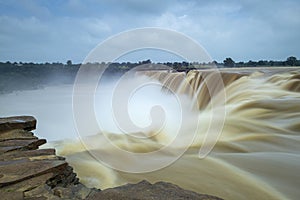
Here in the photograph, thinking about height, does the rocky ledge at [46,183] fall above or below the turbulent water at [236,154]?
above

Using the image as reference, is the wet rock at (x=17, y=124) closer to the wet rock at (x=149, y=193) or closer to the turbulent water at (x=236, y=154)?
the turbulent water at (x=236, y=154)

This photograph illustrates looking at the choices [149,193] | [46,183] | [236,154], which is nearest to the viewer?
[149,193]

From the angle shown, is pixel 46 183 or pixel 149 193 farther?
pixel 46 183

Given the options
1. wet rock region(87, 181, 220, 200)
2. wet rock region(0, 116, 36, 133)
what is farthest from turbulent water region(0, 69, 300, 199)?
wet rock region(87, 181, 220, 200)

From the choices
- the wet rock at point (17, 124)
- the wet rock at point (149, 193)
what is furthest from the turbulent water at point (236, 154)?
the wet rock at point (149, 193)

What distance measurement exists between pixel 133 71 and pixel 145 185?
28.1 metres

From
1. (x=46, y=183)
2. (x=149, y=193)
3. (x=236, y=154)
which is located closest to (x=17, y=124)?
(x=46, y=183)

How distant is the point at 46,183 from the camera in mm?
1452

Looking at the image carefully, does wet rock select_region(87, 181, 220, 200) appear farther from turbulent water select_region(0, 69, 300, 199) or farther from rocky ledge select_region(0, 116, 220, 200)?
turbulent water select_region(0, 69, 300, 199)

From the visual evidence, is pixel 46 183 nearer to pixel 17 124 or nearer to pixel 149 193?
pixel 149 193

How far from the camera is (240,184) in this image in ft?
8.02

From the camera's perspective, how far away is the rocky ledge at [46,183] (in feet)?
4.17

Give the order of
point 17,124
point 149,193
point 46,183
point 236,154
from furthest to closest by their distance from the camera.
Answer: point 236,154, point 17,124, point 46,183, point 149,193

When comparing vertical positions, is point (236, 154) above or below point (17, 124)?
below
